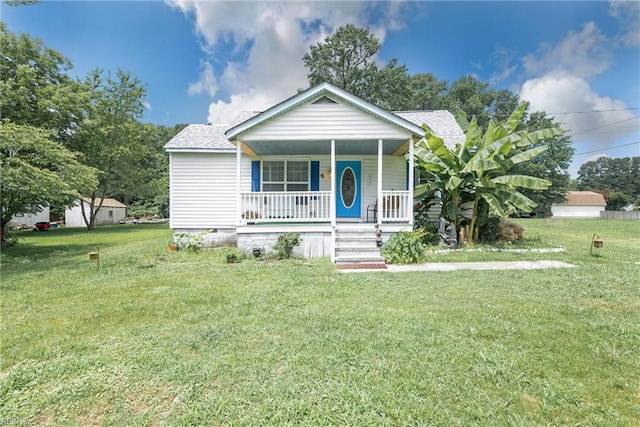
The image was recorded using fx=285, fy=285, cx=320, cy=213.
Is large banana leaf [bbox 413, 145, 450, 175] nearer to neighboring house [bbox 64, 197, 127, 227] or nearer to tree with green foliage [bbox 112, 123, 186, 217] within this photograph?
tree with green foliage [bbox 112, 123, 186, 217]

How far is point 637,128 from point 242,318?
41.0 metres

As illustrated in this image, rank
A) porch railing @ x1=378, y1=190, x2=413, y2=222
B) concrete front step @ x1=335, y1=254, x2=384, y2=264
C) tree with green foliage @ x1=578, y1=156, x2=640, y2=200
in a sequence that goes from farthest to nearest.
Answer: tree with green foliage @ x1=578, y1=156, x2=640, y2=200 → porch railing @ x1=378, y1=190, x2=413, y2=222 → concrete front step @ x1=335, y1=254, x2=384, y2=264

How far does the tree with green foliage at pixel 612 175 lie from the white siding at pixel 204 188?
99299 millimetres

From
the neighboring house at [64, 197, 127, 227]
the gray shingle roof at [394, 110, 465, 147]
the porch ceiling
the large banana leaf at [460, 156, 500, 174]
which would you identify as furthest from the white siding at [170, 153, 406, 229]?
the neighboring house at [64, 197, 127, 227]

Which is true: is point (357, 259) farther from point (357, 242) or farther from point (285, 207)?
point (285, 207)

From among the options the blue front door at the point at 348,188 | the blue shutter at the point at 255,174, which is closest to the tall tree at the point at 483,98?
the blue front door at the point at 348,188

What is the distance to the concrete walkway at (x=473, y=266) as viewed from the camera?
7082 mm

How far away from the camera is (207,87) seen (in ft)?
72.1

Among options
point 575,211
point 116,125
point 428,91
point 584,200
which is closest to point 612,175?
point 584,200

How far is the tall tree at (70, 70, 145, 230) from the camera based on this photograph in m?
25.0

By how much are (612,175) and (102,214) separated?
390 feet

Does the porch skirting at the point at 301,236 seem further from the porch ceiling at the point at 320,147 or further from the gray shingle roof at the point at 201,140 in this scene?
the gray shingle roof at the point at 201,140

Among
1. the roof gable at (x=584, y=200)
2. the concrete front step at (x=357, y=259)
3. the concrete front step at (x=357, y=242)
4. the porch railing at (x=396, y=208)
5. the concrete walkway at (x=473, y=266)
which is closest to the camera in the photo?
the concrete walkway at (x=473, y=266)

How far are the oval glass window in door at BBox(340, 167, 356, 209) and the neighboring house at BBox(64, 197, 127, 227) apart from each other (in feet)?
108
